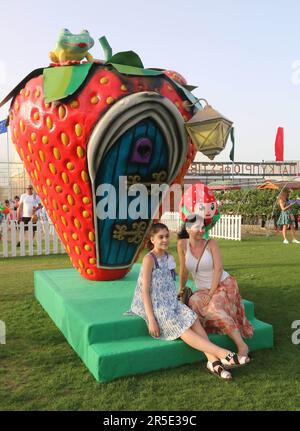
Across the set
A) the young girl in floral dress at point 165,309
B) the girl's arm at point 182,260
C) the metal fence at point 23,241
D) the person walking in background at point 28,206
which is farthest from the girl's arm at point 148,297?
the person walking in background at point 28,206

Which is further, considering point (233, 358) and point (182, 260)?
point (182, 260)

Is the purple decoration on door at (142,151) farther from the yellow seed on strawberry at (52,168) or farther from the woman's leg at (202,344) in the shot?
the woman's leg at (202,344)

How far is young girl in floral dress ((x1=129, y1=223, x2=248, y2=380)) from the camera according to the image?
9.71 feet

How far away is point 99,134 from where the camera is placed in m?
3.59

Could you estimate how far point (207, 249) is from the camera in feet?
11.0

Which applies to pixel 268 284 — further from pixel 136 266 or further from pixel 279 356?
pixel 279 356

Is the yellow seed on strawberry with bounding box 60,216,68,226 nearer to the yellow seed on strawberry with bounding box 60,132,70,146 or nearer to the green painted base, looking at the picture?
the green painted base

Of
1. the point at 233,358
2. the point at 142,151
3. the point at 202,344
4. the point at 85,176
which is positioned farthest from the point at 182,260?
the point at 85,176

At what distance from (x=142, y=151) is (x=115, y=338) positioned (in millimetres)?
1578

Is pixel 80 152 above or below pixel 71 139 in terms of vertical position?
below

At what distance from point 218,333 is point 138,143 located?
1685mm

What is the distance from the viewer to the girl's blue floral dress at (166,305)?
3.07 meters

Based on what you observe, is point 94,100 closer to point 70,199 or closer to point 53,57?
point 53,57

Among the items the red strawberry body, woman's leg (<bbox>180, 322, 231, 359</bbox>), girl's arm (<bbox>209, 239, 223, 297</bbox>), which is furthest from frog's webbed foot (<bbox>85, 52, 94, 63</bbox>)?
woman's leg (<bbox>180, 322, 231, 359</bbox>)
